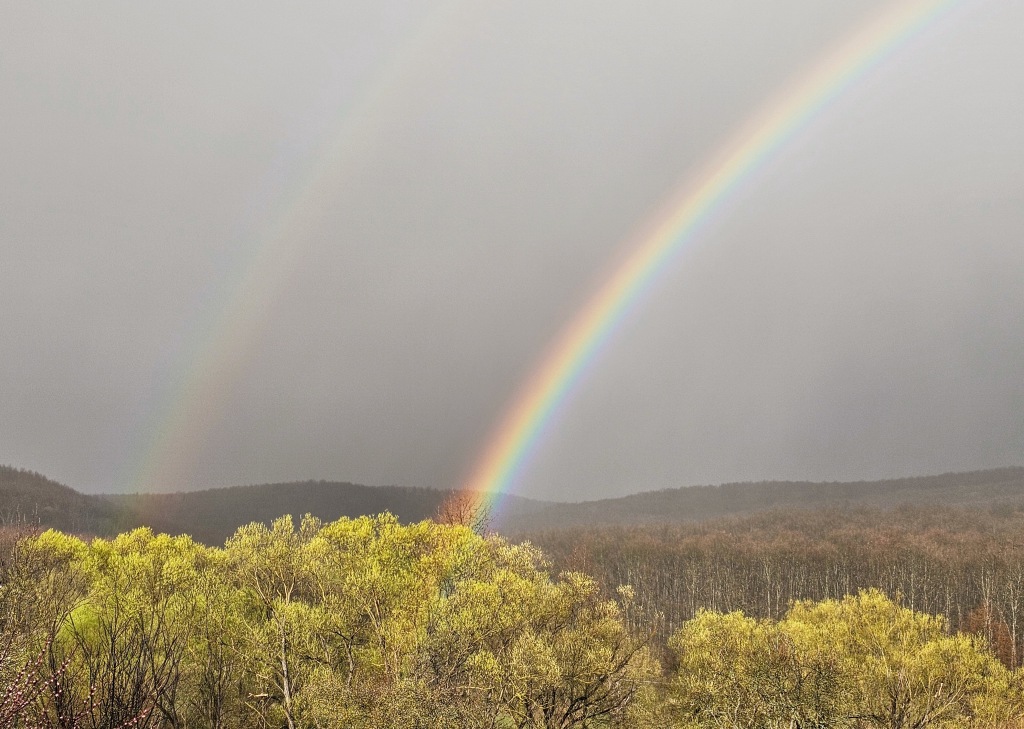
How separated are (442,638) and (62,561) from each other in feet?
125

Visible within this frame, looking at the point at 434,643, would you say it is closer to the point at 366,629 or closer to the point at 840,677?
the point at 366,629

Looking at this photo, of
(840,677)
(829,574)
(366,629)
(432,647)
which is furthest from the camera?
(829,574)

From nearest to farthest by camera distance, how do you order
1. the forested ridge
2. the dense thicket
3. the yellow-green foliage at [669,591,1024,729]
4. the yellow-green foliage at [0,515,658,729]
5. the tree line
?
the yellow-green foliage at [0,515,658,729] < the forested ridge < the tree line < the yellow-green foliage at [669,591,1024,729] < the dense thicket

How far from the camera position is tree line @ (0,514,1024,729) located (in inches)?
1181

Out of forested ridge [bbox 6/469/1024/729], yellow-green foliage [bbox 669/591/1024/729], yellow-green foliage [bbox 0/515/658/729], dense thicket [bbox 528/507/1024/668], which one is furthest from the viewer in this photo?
dense thicket [bbox 528/507/1024/668]

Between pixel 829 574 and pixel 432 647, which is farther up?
pixel 432 647

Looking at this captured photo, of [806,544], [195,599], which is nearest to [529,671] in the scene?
[195,599]

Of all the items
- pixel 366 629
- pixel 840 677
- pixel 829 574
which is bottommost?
pixel 829 574

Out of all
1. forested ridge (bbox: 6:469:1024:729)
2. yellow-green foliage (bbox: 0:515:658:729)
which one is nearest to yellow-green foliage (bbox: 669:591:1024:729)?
forested ridge (bbox: 6:469:1024:729)

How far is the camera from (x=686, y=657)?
50344 millimetres

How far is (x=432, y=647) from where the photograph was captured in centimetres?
3070

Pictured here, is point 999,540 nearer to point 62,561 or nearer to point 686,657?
point 686,657

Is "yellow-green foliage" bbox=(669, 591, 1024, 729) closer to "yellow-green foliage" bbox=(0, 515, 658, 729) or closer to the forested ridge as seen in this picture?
the forested ridge

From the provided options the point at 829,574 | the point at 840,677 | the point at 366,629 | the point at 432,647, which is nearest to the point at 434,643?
the point at 432,647
